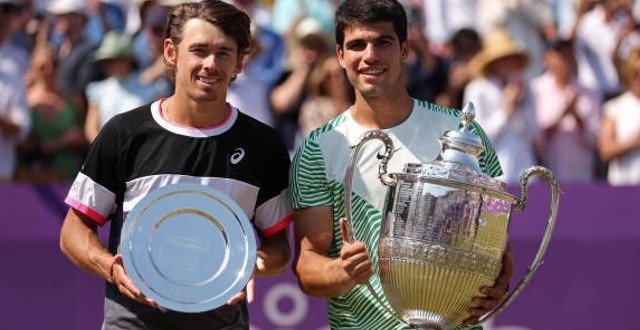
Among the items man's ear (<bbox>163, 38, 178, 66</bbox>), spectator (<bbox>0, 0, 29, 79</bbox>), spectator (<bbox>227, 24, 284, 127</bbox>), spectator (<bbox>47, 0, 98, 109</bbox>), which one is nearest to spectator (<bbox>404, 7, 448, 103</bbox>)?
spectator (<bbox>227, 24, 284, 127</bbox>)

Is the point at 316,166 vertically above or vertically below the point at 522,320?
above

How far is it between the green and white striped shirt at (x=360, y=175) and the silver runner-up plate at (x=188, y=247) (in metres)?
0.48

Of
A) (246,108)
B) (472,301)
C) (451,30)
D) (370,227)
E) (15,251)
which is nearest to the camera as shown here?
(472,301)

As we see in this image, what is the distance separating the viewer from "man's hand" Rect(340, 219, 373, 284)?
5.63 metres

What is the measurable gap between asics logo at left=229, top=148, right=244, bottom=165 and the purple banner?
3.28 m

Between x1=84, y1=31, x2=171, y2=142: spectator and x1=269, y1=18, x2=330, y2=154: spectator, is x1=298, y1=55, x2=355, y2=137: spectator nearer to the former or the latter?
x1=269, y1=18, x2=330, y2=154: spectator

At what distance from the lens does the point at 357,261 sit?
5633 millimetres

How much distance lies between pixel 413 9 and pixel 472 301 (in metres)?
6.95

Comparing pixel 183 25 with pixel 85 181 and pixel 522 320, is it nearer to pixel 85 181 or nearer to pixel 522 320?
pixel 85 181

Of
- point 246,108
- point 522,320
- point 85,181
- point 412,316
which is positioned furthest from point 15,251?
point 412,316

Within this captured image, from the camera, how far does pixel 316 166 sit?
20.2ft

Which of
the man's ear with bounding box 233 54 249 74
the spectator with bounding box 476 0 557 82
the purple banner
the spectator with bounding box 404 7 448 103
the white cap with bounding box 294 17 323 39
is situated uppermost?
the spectator with bounding box 476 0 557 82

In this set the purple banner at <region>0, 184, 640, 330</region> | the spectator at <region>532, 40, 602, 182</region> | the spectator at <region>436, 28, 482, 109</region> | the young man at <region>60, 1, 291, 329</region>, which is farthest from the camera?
the spectator at <region>436, 28, 482, 109</region>

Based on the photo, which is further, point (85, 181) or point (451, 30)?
point (451, 30)
